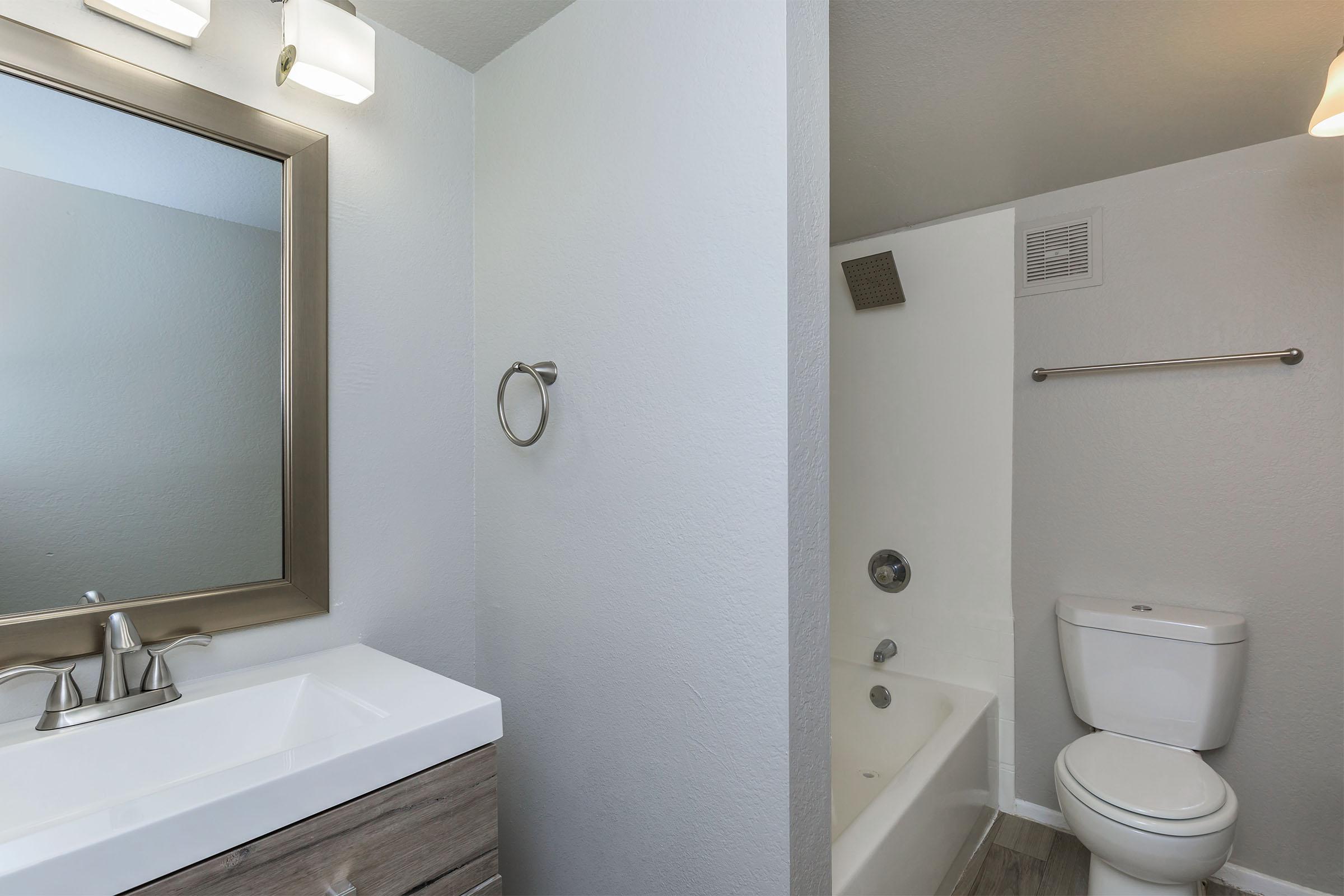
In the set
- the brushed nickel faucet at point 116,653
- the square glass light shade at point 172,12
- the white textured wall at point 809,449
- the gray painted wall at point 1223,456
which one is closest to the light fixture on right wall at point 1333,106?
the gray painted wall at point 1223,456

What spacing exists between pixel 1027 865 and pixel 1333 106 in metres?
2.12

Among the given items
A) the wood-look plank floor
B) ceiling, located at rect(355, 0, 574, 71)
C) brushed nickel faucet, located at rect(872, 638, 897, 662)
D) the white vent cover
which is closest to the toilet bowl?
the wood-look plank floor

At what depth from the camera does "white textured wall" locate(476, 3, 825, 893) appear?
3.48 ft

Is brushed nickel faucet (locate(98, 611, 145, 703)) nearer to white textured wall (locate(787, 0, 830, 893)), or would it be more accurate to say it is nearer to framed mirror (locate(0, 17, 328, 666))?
framed mirror (locate(0, 17, 328, 666))

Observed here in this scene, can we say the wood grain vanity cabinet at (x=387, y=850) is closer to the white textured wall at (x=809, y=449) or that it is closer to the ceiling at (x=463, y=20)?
the white textured wall at (x=809, y=449)

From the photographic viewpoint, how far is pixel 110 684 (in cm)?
102

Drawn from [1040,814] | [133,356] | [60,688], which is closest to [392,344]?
[133,356]

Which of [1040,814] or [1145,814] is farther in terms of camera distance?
[1040,814]

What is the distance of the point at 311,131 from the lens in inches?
51.3

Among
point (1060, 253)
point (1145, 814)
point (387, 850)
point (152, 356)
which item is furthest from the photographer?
point (1060, 253)

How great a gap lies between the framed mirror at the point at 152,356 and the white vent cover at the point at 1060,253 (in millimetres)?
2181

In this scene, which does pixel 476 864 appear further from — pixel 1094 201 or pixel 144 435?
pixel 1094 201

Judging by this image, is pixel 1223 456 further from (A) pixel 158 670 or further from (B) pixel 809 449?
(A) pixel 158 670

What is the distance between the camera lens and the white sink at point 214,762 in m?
0.68
